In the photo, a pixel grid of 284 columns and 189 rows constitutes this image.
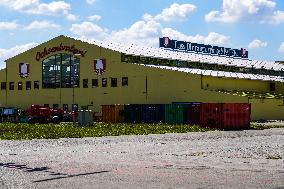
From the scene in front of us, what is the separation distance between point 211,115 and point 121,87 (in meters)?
23.5

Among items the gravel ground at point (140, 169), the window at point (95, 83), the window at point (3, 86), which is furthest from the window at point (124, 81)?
the gravel ground at point (140, 169)

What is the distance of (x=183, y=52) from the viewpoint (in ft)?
277

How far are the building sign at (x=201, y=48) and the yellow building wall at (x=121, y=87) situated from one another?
16.0m

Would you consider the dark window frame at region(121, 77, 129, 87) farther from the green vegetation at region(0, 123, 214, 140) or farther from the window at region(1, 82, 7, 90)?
the green vegetation at region(0, 123, 214, 140)

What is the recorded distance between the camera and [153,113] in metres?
53.0

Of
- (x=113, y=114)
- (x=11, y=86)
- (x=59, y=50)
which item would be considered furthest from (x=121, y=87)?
(x=11, y=86)

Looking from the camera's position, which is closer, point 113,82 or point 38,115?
point 38,115

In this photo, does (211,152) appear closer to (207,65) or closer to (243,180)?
(243,180)

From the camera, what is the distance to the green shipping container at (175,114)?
4950 cm

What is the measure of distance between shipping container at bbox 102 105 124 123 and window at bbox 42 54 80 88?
13.7 metres

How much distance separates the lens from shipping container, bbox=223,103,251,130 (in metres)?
43.5

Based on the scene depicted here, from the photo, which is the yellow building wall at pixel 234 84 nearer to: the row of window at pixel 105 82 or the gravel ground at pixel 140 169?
the row of window at pixel 105 82

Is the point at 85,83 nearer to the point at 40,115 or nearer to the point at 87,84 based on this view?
the point at 87,84

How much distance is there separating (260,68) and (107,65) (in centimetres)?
3114
